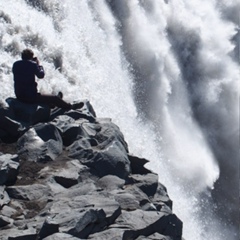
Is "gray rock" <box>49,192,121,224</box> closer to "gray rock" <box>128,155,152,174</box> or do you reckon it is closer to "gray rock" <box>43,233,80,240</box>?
"gray rock" <box>43,233,80,240</box>

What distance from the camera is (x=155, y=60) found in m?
32.6

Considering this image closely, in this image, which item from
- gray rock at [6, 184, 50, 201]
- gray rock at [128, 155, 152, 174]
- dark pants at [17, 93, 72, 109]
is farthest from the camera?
dark pants at [17, 93, 72, 109]

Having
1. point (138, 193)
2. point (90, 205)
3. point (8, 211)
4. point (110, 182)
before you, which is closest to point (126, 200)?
point (138, 193)

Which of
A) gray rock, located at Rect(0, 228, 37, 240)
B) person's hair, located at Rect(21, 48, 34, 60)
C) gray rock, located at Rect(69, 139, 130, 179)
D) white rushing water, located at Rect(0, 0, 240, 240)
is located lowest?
gray rock, located at Rect(0, 228, 37, 240)

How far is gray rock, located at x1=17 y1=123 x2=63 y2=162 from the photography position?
15.6 meters

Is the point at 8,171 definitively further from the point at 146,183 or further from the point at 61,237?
the point at 146,183

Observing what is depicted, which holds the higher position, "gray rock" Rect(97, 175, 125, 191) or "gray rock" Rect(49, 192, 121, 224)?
"gray rock" Rect(97, 175, 125, 191)

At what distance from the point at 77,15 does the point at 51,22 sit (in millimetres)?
2347

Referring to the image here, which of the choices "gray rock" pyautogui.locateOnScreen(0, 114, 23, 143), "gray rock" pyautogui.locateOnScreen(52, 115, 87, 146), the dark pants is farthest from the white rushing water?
"gray rock" pyautogui.locateOnScreen(52, 115, 87, 146)

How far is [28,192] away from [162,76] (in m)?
20.4

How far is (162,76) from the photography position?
108 feet

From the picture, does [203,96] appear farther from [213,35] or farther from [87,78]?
[87,78]

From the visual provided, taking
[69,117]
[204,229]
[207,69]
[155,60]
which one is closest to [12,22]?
[69,117]

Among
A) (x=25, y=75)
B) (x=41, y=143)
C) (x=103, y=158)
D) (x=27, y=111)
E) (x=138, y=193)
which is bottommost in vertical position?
(x=138, y=193)
